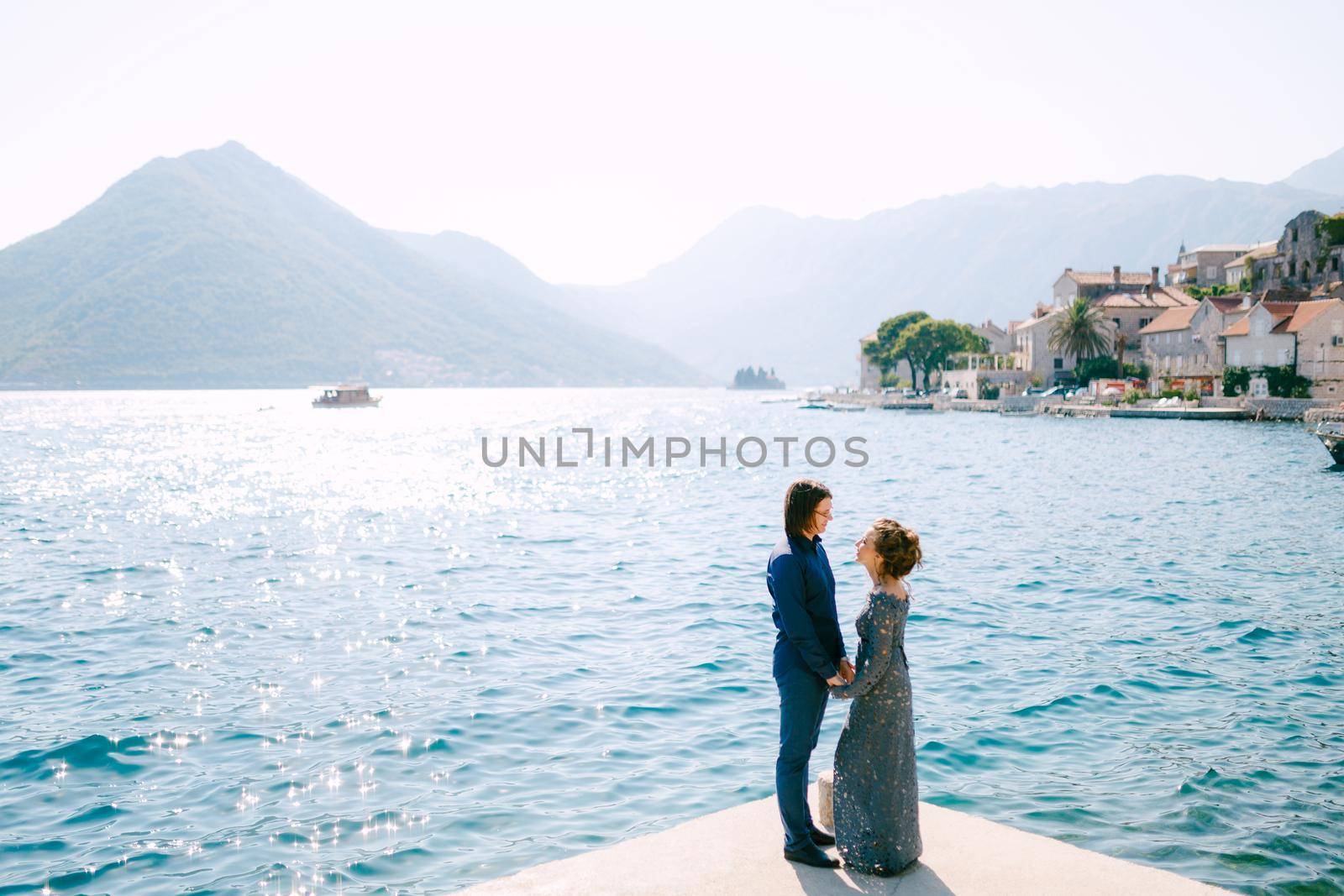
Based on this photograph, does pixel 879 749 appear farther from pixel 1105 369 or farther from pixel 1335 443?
pixel 1105 369

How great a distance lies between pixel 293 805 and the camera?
9328 mm

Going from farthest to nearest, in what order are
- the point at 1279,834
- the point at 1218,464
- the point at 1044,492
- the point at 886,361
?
1. the point at 886,361
2. the point at 1218,464
3. the point at 1044,492
4. the point at 1279,834

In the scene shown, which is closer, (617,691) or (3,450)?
(617,691)

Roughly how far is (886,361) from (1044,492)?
408ft

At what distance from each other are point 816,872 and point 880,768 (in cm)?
80

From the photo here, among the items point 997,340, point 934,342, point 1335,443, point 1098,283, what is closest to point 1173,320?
point 1098,283

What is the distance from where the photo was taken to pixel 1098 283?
129m

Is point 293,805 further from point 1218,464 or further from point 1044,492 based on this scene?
point 1218,464

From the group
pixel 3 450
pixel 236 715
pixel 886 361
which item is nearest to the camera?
pixel 236 715

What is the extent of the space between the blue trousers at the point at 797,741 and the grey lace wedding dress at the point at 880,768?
0.70 ft

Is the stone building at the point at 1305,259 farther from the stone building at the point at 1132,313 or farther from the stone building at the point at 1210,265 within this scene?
the stone building at the point at 1210,265

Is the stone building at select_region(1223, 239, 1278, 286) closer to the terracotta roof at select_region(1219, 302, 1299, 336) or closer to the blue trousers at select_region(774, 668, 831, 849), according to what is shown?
the terracotta roof at select_region(1219, 302, 1299, 336)

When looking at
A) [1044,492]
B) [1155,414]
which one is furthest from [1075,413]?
[1044,492]

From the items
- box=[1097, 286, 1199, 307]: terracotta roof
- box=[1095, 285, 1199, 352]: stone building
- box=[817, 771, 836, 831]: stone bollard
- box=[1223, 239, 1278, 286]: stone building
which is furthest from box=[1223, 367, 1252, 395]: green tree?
box=[817, 771, 836, 831]: stone bollard
